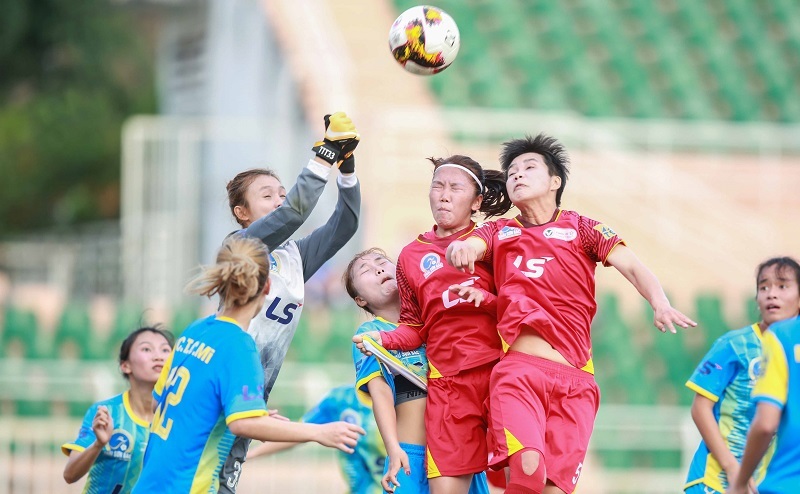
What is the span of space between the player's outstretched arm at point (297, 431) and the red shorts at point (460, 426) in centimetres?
96

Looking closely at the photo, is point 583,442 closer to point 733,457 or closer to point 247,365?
point 733,457

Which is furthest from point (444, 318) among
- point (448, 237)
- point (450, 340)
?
point (448, 237)

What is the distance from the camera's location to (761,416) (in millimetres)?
4652

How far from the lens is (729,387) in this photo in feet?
19.7

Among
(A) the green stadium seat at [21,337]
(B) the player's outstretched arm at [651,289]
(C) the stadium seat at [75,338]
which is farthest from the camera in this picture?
(A) the green stadium seat at [21,337]

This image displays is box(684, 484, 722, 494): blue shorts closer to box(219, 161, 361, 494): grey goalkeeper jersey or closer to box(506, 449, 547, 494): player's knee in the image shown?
box(506, 449, 547, 494): player's knee

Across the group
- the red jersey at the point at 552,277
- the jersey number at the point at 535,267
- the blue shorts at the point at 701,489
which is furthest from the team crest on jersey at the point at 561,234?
the blue shorts at the point at 701,489

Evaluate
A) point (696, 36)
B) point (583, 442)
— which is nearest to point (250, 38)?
point (696, 36)

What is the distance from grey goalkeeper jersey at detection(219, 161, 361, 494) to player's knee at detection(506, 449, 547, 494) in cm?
115

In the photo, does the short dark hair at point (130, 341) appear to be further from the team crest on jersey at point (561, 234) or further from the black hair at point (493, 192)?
the team crest on jersey at point (561, 234)

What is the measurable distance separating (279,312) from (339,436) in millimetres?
1358

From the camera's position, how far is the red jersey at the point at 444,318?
563 cm

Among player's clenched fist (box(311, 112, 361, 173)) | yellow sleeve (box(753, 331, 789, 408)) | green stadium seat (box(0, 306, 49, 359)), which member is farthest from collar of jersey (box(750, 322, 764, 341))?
green stadium seat (box(0, 306, 49, 359))

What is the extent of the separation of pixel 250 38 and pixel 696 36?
671cm
